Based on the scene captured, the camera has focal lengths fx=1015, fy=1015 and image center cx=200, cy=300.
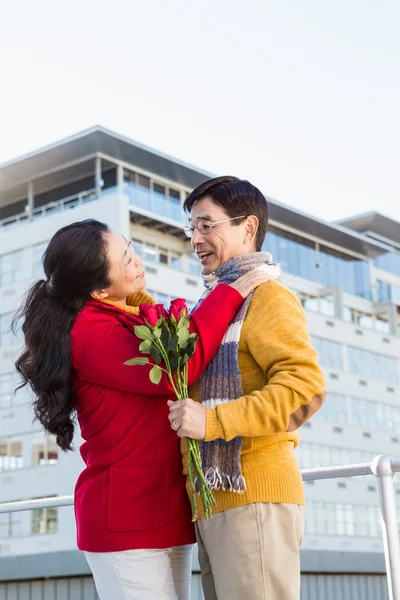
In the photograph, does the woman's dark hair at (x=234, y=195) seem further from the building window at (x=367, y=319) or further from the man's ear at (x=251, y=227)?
the building window at (x=367, y=319)

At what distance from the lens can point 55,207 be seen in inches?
1884

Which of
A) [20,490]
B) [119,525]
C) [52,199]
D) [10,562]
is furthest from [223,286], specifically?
[52,199]

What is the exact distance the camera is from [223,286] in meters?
2.94

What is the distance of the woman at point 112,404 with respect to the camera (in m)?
2.84

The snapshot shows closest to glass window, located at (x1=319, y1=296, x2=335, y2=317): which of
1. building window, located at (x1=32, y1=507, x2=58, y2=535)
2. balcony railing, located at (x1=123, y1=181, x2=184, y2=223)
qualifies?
balcony railing, located at (x1=123, y1=181, x2=184, y2=223)

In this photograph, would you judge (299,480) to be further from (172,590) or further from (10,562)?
(10,562)

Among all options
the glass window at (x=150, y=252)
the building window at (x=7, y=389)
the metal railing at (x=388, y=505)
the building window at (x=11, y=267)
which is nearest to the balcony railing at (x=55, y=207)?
the building window at (x=11, y=267)

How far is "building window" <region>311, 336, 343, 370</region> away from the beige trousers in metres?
53.5

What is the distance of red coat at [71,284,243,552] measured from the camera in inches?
112

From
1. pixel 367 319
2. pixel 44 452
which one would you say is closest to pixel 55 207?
pixel 44 452

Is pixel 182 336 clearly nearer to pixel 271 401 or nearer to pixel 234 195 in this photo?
pixel 271 401

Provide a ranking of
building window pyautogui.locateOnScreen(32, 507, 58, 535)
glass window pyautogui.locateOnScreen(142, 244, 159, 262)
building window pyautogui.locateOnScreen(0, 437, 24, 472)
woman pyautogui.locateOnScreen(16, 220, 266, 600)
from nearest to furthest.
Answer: woman pyautogui.locateOnScreen(16, 220, 266, 600) < building window pyautogui.locateOnScreen(32, 507, 58, 535) < building window pyautogui.locateOnScreen(0, 437, 24, 472) < glass window pyautogui.locateOnScreen(142, 244, 159, 262)

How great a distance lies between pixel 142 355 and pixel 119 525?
1.57 feet

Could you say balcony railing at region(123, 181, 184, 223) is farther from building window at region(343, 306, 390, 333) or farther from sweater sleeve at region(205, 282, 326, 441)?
sweater sleeve at region(205, 282, 326, 441)
